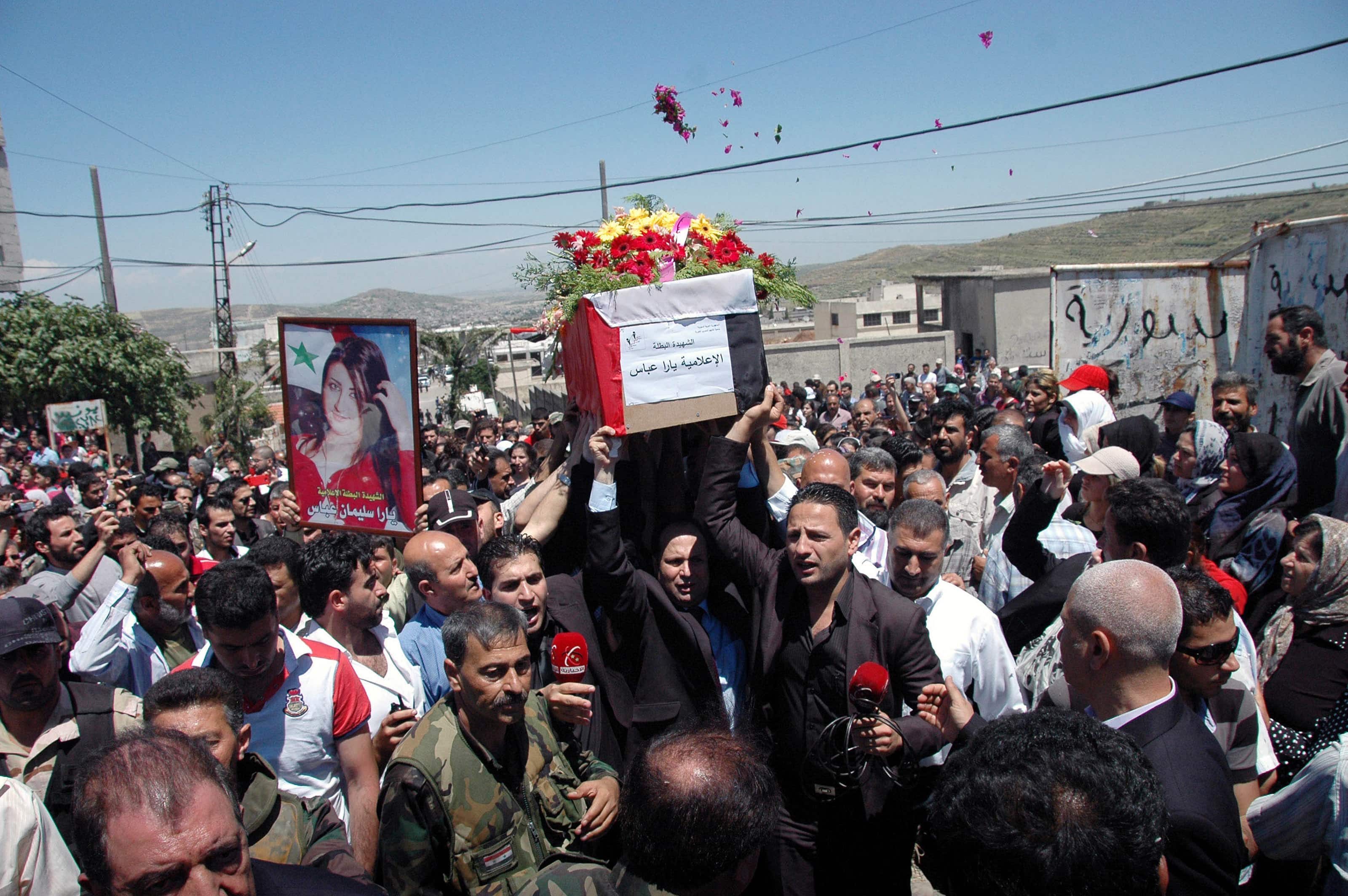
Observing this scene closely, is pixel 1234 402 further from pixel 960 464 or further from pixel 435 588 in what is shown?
pixel 435 588

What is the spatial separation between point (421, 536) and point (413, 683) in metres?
0.78

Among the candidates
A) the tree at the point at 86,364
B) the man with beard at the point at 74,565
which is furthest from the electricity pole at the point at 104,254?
the man with beard at the point at 74,565

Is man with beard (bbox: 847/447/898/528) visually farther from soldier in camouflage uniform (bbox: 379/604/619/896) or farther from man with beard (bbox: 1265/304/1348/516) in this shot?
soldier in camouflage uniform (bbox: 379/604/619/896)

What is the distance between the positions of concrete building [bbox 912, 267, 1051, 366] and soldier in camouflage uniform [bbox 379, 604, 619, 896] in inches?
1051

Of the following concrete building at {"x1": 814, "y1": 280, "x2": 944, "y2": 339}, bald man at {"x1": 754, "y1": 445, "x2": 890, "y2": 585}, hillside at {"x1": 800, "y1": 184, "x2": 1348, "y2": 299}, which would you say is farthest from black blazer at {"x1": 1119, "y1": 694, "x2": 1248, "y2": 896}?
hillside at {"x1": 800, "y1": 184, "x2": 1348, "y2": 299}

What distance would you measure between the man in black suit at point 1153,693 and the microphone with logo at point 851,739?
637 mm

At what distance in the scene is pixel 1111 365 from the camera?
41.0 ft

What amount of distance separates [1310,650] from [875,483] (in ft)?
8.57

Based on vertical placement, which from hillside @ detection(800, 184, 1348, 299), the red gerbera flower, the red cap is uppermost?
hillside @ detection(800, 184, 1348, 299)

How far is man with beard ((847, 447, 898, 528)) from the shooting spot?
5672mm

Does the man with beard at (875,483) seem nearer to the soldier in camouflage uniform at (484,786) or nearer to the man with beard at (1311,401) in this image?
the man with beard at (1311,401)

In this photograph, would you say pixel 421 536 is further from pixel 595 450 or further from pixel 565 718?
pixel 565 718

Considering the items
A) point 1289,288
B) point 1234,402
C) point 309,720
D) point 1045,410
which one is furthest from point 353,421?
point 1289,288

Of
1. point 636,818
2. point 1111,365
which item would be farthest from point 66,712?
point 1111,365
